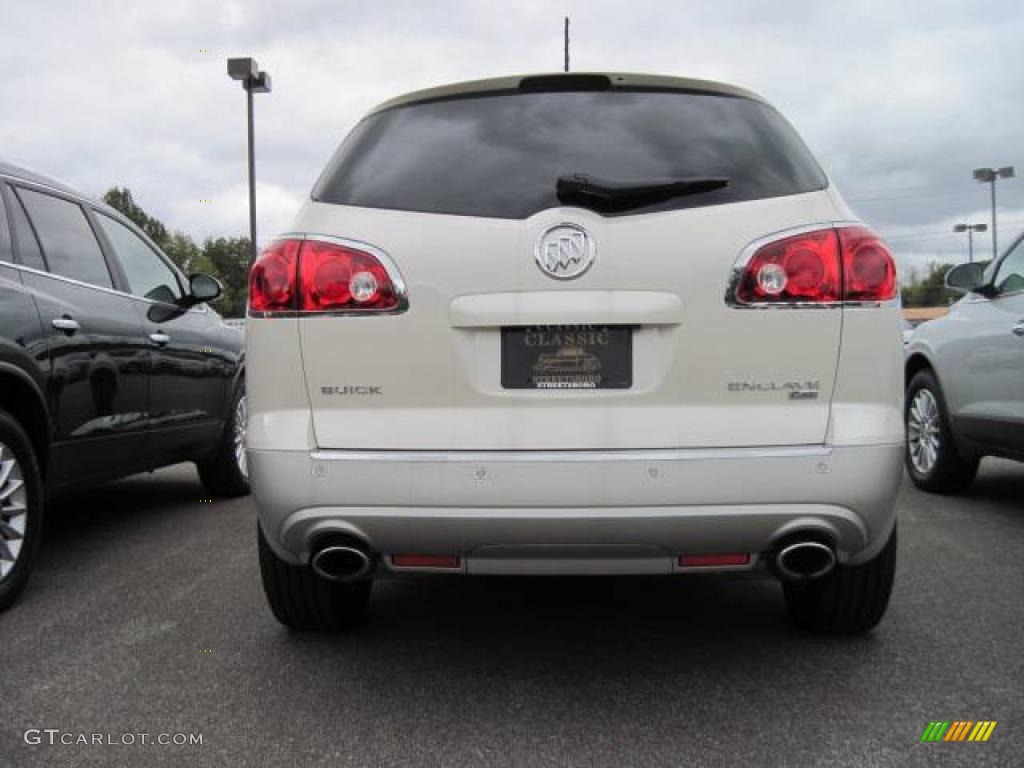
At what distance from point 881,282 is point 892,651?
1.27 meters

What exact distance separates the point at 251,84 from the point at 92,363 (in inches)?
582

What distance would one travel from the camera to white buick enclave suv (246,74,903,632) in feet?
8.54

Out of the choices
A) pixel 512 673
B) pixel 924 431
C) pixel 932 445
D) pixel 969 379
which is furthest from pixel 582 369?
pixel 924 431

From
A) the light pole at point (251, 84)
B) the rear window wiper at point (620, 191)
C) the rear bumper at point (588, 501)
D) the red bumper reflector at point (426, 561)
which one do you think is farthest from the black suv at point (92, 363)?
the light pole at point (251, 84)

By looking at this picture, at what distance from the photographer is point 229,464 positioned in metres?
6.32

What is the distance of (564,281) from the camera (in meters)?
2.63

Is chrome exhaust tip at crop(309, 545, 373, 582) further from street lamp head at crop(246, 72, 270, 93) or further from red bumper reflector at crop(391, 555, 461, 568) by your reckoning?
street lamp head at crop(246, 72, 270, 93)

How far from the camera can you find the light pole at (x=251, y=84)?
17656 mm

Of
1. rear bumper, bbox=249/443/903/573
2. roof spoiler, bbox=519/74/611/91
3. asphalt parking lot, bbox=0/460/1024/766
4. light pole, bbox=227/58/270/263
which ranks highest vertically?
light pole, bbox=227/58/270/263

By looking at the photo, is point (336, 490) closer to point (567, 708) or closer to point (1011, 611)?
point (567, 708)

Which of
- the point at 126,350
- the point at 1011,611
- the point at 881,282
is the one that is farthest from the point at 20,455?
the point at 1011,611

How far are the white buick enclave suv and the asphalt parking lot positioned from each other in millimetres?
414

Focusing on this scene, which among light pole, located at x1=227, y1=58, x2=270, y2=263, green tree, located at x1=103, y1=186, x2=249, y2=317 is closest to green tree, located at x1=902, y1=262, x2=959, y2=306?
green tree, located at x1=103, y1=186, x2=249, y2=317

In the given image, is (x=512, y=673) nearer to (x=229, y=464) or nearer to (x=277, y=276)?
(x=277, y=276)
